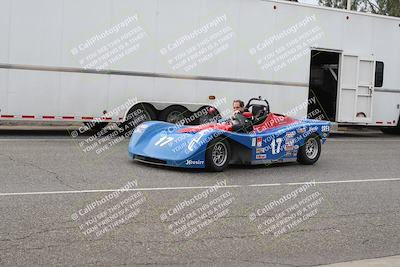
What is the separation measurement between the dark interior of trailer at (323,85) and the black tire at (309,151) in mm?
7039

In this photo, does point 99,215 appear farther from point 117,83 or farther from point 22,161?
point 117,83

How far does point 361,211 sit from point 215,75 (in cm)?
895

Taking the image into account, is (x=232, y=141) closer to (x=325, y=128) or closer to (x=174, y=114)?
(x=325, y=128)

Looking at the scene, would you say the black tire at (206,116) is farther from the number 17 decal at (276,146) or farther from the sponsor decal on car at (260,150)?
the sponsor decal on car at (260,150)

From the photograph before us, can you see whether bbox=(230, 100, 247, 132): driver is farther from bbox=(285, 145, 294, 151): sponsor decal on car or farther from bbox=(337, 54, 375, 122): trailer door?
bbox=(337, 54, 375, 122): trailer door

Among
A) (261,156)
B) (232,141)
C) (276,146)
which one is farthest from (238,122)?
(276,146)

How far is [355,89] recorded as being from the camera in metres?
19.9

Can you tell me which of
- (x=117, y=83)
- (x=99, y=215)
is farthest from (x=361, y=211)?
(x=117, y=83)

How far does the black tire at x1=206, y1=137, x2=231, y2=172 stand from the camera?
1080 cm

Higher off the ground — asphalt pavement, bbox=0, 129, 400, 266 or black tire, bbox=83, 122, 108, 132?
black tire, bbox=83, 122, 108, 132

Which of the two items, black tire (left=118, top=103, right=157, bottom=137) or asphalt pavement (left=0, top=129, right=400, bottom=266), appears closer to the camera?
asphalt pavement (left=0, top=129, right=400, bottom=266)

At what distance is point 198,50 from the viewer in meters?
16.8

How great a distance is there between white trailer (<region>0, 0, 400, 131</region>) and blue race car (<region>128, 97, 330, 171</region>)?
4.24 m

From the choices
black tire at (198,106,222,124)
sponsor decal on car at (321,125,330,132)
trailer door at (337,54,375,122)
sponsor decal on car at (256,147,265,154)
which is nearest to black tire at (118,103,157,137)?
black tire at (198,106,222,124)
